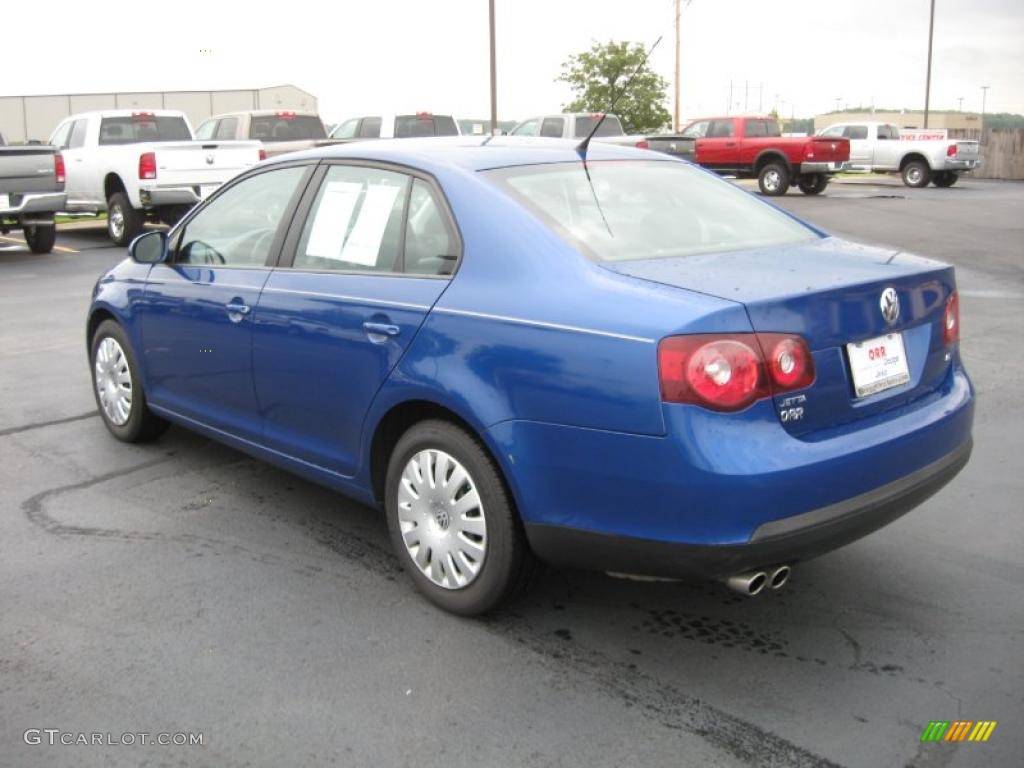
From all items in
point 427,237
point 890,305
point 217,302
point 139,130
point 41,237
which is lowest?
point 41,237

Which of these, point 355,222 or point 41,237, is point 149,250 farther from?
point 41,237

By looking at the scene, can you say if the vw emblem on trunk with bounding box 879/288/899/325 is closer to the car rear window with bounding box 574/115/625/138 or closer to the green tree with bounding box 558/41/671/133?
Answer: the car rear window with bounding box 574/115/625/138

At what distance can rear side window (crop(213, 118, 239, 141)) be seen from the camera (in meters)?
21.2

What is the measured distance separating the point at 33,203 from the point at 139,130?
303 cm

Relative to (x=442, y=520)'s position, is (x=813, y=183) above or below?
above

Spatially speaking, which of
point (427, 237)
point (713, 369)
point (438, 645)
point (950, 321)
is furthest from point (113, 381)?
point (950, 321)

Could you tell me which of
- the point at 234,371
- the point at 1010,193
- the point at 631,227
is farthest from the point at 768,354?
the point at 1010,193

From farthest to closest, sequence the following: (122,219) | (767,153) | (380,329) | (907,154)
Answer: (907,154), (767,153), (122,219), (380,329)

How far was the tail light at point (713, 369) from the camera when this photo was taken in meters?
3.10

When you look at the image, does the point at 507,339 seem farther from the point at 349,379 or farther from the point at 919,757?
the point at 919,757

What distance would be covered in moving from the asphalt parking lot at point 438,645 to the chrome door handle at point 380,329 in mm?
963

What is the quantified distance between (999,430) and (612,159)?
298cm

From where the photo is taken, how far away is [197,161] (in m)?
15.3

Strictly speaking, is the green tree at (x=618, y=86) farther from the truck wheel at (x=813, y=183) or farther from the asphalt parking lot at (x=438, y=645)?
the asphalt parking lot at (x=438, y=645)
